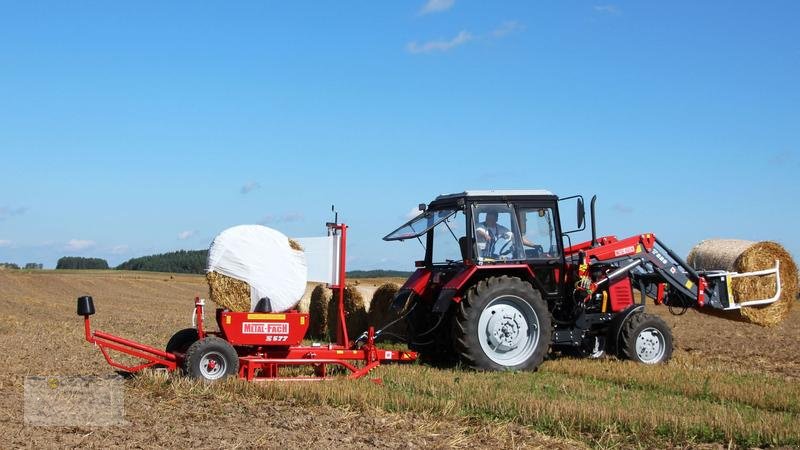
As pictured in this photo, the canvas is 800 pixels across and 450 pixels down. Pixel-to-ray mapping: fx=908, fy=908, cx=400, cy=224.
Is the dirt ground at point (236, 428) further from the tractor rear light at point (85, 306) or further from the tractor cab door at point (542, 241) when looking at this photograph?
the tractor cab door at point (542, 241)

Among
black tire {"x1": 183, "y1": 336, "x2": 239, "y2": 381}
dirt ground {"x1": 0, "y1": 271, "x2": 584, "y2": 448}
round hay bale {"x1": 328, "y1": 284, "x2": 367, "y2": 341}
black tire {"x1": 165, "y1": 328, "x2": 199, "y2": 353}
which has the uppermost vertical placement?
round hay bale {"x1": 328, "y1": 284, "x2": 367, "y2": 341}

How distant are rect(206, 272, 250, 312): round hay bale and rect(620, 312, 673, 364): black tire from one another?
14.3 feet

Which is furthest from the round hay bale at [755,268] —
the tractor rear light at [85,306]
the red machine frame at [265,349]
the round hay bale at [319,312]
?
the tractor rear light at [85,306]

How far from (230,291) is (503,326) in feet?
10.1

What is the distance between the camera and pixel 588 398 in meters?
7.60

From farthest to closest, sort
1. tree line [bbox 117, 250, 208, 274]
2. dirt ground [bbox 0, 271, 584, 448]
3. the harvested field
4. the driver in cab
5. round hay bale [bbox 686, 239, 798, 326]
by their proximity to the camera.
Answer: tree line [bbox 117, 250, 208, 274], round hay bale [bbox 686, 239, 798, 326], the driver in cab, the harvested field, dirt ground [bbox 0, 271, 584, 448]

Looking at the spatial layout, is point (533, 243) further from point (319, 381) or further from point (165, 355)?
point (165, 355)

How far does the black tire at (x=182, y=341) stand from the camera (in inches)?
360

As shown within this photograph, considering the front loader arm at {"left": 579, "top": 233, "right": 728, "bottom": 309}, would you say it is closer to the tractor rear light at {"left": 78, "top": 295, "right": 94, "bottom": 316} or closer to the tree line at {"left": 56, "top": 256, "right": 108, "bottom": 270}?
the tractor rear light at {"left": 78, "top": 295, "right": 94, "bottom": 316}

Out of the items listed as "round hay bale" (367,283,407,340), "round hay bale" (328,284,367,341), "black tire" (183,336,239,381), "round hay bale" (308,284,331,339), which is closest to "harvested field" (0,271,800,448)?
"black tire" (183,336,239,381)

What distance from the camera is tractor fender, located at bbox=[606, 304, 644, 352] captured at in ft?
34.6

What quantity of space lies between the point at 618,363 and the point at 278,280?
12.7 ft

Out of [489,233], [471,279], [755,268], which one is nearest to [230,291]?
[471,279]

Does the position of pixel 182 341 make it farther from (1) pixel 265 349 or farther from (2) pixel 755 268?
(2) pixel 755 268
